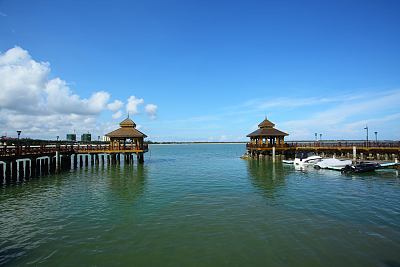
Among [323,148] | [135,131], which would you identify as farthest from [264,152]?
[135,131]

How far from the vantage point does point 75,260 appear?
9.37m

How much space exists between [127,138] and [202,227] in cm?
3452

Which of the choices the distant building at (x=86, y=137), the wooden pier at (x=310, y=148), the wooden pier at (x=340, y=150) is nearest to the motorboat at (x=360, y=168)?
the wooden pier at (x=340, y=150)

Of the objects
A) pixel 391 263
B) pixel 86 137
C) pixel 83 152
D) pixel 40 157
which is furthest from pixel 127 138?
pixel 86 137

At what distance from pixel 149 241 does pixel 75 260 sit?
9.28 feet

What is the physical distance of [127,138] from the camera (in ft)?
146

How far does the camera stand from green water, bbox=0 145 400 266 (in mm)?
9477

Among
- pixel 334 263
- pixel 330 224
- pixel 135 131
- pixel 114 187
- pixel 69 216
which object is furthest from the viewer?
pixel 135 131

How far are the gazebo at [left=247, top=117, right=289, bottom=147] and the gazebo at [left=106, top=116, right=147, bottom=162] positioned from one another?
21706 mm

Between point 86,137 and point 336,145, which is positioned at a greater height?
point 86,137

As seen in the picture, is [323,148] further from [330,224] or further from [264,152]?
[330,224]

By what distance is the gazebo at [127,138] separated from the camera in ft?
142

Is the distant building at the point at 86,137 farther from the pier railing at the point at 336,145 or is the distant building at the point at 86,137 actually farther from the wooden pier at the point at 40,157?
the pier railing at the point at 336,145

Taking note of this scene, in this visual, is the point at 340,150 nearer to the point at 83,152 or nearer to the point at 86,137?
the point at 83,152
